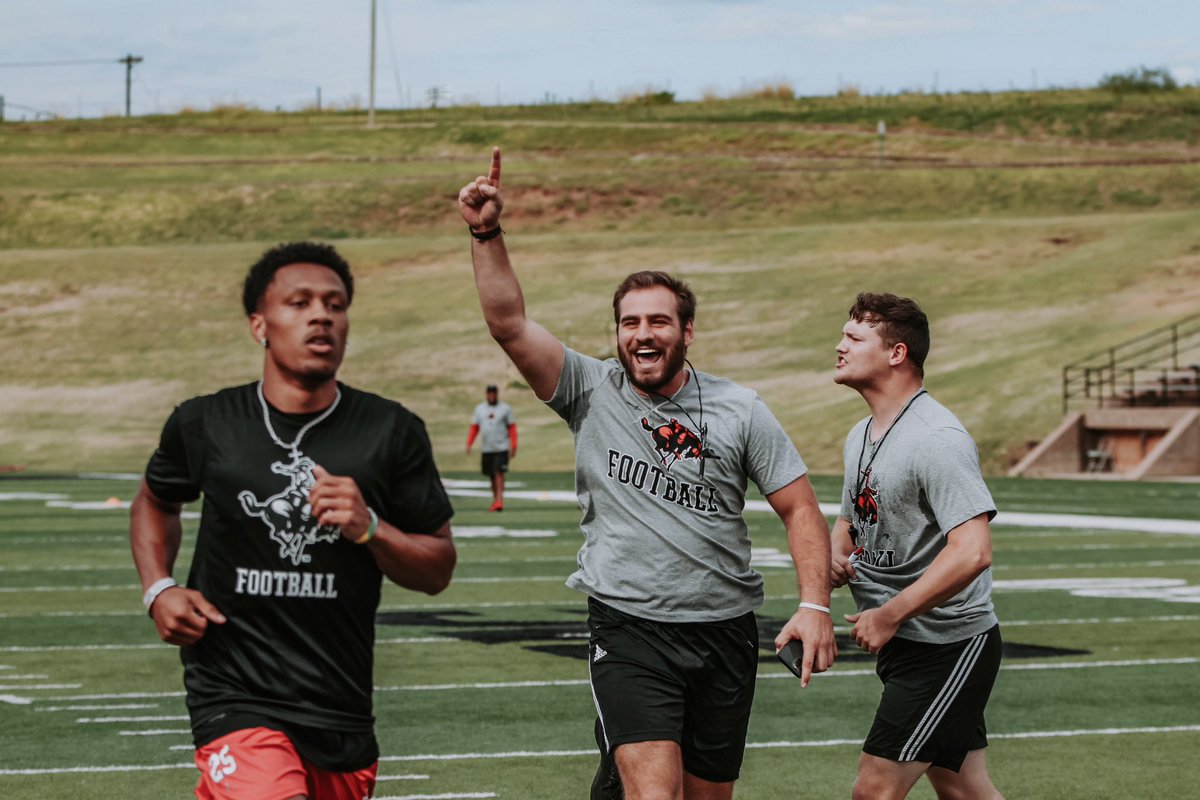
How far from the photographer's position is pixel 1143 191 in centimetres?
6550

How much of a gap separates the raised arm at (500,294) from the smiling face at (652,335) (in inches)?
9.6

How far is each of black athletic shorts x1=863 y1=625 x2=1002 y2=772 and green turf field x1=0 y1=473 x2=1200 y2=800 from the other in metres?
2.41

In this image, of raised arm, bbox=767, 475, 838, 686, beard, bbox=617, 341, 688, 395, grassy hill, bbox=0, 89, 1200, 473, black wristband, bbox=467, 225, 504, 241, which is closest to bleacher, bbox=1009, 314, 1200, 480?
grassy hill, bbox=0, 89, 1200, 473

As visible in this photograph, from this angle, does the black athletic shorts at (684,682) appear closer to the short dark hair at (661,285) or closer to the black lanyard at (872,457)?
the black lanyard at (872,457)

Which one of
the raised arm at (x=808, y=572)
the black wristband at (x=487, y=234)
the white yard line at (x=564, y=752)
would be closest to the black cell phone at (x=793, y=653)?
the raised arm at (x=808, y=572)

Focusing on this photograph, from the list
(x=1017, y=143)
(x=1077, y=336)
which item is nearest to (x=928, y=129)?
(x=1017, y=143)

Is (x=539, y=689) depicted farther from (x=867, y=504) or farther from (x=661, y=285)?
(x=661, y=285)

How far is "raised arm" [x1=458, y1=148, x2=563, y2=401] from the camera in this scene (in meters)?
5.47

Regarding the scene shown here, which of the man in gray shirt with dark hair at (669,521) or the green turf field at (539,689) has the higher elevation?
the man in gray shirt with dark hair at (669,521)

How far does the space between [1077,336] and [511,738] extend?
39.3 metres

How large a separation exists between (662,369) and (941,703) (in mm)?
1304

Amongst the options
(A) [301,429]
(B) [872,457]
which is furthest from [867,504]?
(A) [301,429]

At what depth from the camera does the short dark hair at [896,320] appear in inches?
228

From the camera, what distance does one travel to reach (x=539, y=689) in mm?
10664
